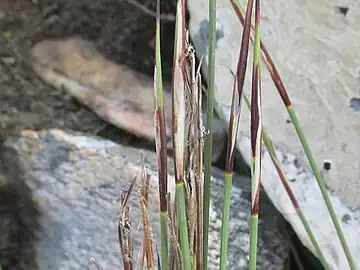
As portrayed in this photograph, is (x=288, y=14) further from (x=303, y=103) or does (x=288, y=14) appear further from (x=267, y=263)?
(x=267, y=263)

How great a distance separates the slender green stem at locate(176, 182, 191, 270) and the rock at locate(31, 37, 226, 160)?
22.5 inches

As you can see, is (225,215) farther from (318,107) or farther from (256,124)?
(318,107)

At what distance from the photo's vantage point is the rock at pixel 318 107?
0.87 meters

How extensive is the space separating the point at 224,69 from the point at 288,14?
12 cm

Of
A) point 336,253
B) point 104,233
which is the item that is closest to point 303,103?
point 336,253

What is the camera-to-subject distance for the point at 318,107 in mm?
898

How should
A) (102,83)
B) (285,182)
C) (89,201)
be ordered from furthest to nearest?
1. (102,83)
2. (89,201)
3. (285,182)

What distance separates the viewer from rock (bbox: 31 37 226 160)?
3.75 feet

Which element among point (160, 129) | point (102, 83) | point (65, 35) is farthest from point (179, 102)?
point (65, 35)

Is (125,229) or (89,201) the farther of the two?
(89,201)

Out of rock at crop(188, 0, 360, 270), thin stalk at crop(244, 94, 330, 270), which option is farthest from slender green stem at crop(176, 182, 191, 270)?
rock at crop(188, 0, 360, 270)

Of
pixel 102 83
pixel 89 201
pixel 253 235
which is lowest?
pixel 89 201

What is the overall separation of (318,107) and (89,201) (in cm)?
35

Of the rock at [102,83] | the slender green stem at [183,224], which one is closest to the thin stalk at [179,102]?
the slender green stem at [183,224]
